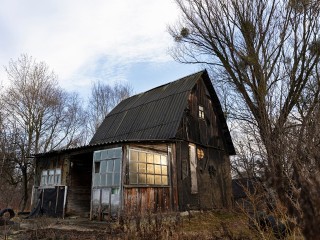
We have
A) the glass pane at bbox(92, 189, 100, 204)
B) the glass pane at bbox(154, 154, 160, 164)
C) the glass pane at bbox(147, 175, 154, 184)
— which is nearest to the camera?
the glass pane at bbox(92, 189, 100, 204)

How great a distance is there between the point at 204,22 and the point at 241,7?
78.1 inches

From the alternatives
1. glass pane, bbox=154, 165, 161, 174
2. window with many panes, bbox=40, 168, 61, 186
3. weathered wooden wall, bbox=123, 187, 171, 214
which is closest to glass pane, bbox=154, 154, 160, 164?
glass pane, bbox=154, 165, 161, 174

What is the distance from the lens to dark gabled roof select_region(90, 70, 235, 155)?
14289mm

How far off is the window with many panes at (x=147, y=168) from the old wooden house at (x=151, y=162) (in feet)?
0.13

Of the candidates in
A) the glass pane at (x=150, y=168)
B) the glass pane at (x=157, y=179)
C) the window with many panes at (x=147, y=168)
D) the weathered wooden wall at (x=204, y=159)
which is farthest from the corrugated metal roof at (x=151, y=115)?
the glass pane at (x=157, y=179)

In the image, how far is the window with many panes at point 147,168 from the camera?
1130 cm

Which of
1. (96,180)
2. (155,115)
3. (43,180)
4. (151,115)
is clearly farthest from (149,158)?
(43,180)

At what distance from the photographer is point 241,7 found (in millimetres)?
13531

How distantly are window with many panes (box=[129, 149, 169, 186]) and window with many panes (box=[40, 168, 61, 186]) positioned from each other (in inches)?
194

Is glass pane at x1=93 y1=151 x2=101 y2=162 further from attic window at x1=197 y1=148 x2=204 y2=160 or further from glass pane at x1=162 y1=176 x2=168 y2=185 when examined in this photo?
attic window at x1=197 y1=148 x2=204 y2=160

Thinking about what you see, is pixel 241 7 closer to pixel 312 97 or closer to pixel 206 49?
pixel 206 49

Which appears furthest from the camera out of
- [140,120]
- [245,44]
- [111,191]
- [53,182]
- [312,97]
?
[140,120]

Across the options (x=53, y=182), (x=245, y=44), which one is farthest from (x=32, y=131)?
(x=245, y=44)

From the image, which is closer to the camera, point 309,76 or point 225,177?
point 309,76
